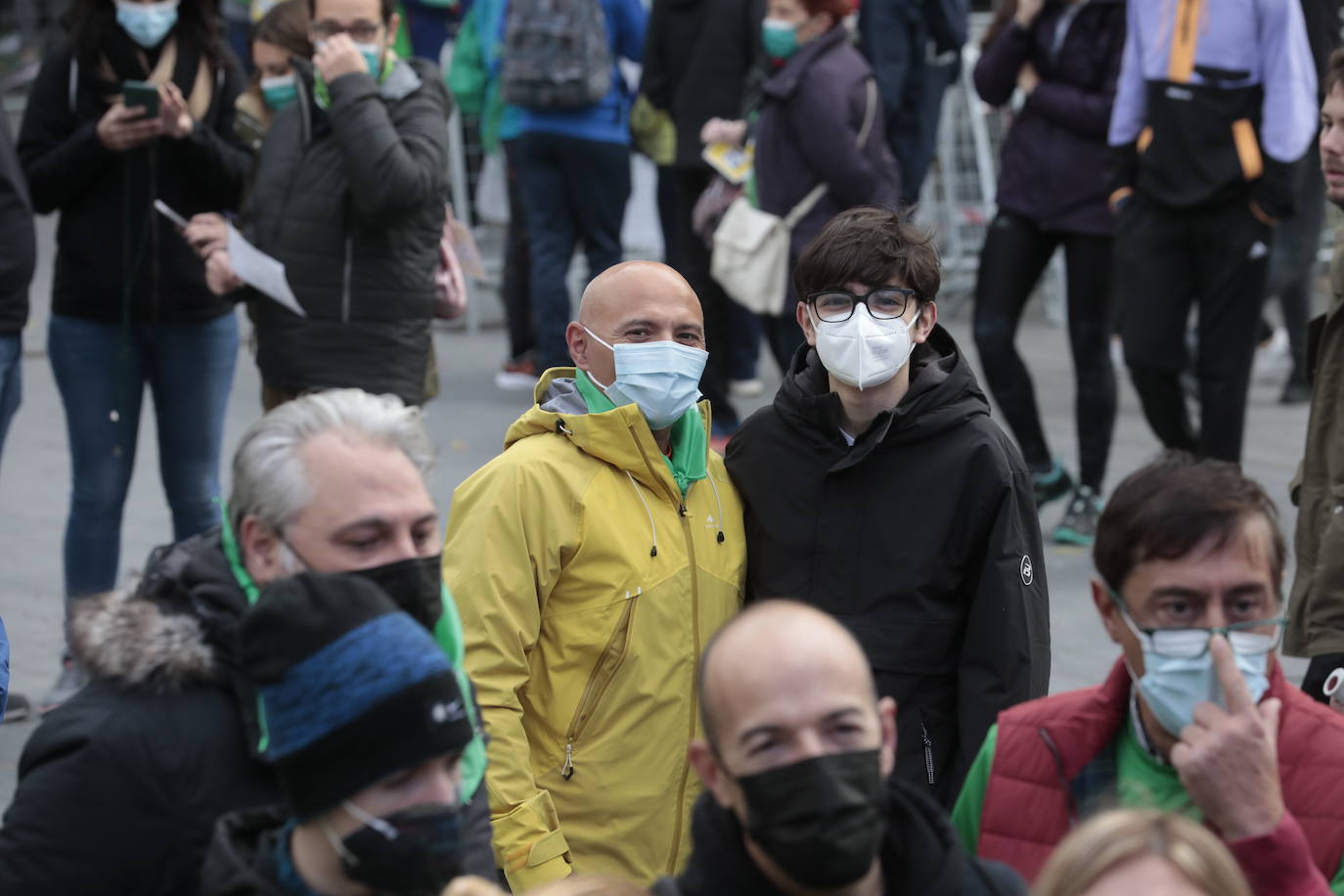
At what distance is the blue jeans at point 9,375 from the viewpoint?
540cm

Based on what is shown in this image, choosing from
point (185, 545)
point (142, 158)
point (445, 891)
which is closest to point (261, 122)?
point (142, 158)

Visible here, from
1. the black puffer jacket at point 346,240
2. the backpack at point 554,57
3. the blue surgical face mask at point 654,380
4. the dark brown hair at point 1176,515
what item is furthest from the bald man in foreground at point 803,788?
the backpack at point 554,57

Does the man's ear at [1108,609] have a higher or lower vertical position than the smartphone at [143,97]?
lower

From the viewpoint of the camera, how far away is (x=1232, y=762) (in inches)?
98.6

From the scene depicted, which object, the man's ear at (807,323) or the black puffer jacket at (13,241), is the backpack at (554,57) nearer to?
the black puffer jacket at (13,241)

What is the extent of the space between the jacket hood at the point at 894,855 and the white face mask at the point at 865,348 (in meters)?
1.51

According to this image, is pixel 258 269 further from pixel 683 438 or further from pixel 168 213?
pixel 683 438

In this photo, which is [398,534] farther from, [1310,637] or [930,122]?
[930,122]

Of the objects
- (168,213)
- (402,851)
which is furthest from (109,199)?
(402,851)

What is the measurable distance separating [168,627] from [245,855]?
359 millimetres

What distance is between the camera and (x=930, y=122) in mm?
9633

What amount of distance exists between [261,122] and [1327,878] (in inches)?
166

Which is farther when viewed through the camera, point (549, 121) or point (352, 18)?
point (549, 121)

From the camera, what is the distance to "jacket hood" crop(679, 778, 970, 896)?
2293 mm
